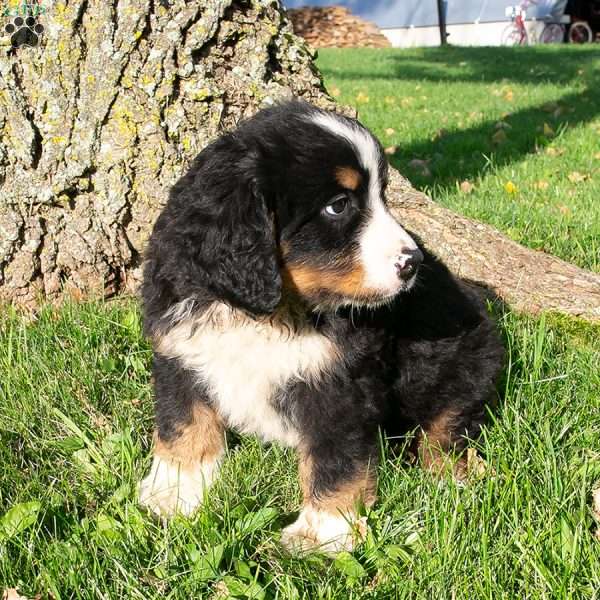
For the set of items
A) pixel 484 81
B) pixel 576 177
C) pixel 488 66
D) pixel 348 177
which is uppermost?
pixel 348 177

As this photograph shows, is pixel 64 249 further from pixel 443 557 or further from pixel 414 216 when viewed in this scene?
pixel 443 557

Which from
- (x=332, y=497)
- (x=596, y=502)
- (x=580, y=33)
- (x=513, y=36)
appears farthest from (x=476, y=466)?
(x=513, y=36)

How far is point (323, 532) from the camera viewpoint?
91.2 inches

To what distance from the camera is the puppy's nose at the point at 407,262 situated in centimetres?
220

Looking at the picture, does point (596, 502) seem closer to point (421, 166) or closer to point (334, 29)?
point (421, 166)

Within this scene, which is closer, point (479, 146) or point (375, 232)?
point (375, 232)

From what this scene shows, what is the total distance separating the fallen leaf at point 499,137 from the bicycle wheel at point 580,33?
20.6 meters

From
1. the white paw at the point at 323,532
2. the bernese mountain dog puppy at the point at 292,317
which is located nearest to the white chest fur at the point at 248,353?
the bernese mountain dog puppy at the point at 292,317

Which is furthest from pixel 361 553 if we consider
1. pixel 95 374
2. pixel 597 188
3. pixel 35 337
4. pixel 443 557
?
pixel 597 188

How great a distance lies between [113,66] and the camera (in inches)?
128

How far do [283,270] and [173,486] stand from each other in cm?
78

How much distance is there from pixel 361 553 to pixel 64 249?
2034 millimetres

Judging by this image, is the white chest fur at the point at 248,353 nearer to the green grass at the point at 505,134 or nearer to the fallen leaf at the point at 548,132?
the green grass at the point at 505,134

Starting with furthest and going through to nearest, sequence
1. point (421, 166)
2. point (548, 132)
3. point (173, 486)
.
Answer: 1. point (548, 132)
2. point (421, 166)
3. point (173, 486)
